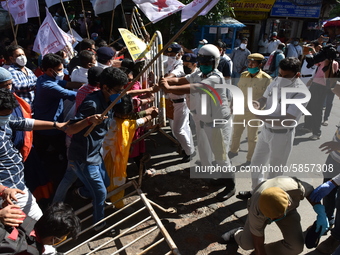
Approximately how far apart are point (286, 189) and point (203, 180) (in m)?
1.81

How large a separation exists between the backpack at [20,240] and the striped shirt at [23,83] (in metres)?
2.06

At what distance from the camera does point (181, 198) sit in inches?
146

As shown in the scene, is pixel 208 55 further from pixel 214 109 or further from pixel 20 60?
pixel 20 60

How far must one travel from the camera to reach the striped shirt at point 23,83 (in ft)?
11.4

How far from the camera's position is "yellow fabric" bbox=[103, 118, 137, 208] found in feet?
10.5

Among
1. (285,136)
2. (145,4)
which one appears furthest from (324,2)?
(285,136)

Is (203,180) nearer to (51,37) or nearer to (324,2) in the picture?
(51,37)

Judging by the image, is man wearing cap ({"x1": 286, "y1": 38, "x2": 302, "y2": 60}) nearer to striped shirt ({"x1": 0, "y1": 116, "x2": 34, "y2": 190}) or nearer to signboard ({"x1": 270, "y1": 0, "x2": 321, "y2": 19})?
signboard ({"x1": 270, "y1": 0, "x2": 321, "y2": 19})

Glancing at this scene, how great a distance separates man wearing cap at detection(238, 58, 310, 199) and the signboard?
13.3 m

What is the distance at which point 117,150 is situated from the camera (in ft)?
10.7

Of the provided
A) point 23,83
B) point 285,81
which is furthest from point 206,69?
point 23,83

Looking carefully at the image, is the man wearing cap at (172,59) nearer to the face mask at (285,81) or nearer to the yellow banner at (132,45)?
the yellow banner at (132,45)

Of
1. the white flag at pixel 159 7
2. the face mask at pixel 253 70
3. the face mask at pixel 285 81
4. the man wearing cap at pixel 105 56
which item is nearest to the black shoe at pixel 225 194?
the face mask at pixel 285 81

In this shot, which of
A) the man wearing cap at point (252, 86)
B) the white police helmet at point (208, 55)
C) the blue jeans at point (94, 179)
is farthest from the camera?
the man wearing cap at point (252, 86)
